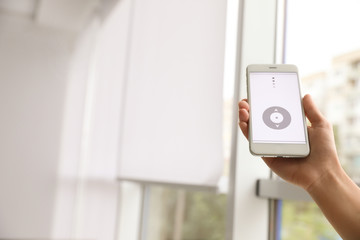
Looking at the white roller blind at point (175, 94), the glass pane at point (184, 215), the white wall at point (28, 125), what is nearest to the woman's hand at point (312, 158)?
the white roller blind at point (175, 94)

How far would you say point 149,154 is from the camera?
5.57 feet

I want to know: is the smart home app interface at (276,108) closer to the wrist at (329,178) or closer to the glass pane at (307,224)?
the wrist at (329,178)

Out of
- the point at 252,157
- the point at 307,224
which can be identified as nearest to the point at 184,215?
the point at 307,224

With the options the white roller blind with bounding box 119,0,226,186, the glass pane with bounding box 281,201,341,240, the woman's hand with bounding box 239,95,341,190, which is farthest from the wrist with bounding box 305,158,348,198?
the glass pane with bounding box 281,201,341,240

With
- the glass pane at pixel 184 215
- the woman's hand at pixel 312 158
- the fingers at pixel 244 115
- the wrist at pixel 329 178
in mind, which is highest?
the fingers at pixel 244 115

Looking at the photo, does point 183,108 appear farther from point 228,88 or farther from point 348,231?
point 348,231

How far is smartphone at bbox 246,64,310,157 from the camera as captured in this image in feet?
2.44

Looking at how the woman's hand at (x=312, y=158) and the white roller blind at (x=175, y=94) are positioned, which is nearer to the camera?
the woman's hand at (x=312, y=158)

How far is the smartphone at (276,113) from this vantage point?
744 mm

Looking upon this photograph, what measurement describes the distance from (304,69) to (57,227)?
2.54 m

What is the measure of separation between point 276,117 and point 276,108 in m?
0.02

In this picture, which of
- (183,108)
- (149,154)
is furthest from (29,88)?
(183,108)

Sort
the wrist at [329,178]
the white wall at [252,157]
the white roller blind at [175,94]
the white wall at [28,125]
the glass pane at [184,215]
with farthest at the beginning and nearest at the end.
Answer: the white wall at [28,125]
the glass pane at [184,215]
the white roller blind at [175,94]
the white wall at [252,157]
the wrist at [329,178]

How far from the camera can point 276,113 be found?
2.57 ft
